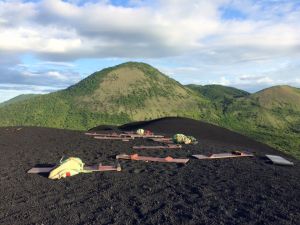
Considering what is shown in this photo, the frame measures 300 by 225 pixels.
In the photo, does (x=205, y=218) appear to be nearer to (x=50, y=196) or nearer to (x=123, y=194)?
(x=123, y=194)

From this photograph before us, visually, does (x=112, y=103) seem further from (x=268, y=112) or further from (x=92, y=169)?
(x=92, y=169)

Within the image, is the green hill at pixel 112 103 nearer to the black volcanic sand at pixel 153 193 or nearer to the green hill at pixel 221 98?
the green hill at pixel 221 98

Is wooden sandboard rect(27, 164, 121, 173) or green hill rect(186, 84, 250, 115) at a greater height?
green hill rect(186, 84, 250, 115)

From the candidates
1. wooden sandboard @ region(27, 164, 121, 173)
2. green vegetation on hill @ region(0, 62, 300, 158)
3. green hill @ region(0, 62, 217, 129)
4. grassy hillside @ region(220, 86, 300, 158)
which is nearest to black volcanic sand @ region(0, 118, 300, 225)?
wooden sandboard @ region(27, 164, 121, 173)

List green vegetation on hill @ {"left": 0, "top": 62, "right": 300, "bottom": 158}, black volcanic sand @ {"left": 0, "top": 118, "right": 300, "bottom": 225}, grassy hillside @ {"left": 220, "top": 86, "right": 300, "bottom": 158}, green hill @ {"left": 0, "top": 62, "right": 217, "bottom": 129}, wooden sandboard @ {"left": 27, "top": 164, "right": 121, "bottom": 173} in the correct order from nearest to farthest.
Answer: black volcanic sand @ {"left": 0, "top": 118, "right": 300, "bottom": 225}, wooden sandboard @ {"left": 27, "top": 164, "right": 121, "bottom": 173}, green hill @ {"left": 0, "top": 62, "right": 217, "bottom": 129}, green vegetation on hill @ {"left": 0, "top": 62, "right": 300, "bottom": 158}, grassy hillside @ {"left": 220, "top": 86, "right": 300, "bottom": 158}

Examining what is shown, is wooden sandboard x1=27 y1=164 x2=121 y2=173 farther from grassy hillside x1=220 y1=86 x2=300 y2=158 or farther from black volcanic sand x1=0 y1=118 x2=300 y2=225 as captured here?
grassy hillside x1=220 y1=86 x2=300 y2=158

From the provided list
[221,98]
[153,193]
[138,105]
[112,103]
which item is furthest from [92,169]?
[221,98]

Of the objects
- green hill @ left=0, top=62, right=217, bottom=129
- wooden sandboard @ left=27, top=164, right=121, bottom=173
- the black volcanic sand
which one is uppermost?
green hill @ left=0, top=62, right=217, bottom=129

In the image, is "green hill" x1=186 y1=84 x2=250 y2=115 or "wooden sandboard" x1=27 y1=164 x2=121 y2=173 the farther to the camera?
"green hill" x1=186 y1=84 x2=250 y2=115
